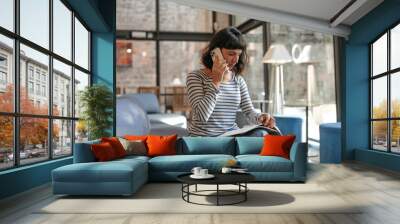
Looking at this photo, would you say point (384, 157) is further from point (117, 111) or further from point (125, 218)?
point (125, 218)

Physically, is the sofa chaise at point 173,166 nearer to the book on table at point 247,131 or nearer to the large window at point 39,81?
the book on table at point 247,131

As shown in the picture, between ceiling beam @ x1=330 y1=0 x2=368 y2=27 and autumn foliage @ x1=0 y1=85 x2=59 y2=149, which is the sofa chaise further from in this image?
ceiling beam @ x1=330 y1=0 x2=368 y2=27

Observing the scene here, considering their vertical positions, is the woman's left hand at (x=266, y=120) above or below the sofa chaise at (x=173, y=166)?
above

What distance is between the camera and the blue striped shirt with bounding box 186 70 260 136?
4559 mm

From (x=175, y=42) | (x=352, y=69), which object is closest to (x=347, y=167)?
(x=352, y=69)

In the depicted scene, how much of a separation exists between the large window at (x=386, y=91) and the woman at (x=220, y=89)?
2768 millimetres

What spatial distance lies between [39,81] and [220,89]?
2.23 metres

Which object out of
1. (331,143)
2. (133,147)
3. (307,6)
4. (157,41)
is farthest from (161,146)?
(157,41)

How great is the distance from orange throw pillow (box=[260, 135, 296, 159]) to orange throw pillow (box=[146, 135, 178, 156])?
113 cm

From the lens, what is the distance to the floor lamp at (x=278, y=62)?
8.73m

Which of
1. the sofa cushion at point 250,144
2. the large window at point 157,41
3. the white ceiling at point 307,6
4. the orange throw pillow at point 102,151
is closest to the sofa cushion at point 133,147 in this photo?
the orange throw pillow at point 102,151

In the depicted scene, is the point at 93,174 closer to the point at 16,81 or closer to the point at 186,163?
the point at 186,163

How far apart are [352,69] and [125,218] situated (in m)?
5.91

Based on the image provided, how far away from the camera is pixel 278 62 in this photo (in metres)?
8.80
